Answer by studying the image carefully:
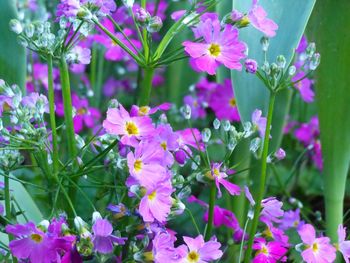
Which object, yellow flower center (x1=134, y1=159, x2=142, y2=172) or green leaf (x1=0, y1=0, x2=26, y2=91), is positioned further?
green leaf (x1=0, y1=0, x2=26, y2=91)

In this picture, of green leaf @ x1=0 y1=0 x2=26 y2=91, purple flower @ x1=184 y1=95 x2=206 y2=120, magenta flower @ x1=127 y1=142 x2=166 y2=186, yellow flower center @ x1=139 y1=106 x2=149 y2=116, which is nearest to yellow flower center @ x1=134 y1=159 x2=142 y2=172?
magenta flower @ x1=127 y1=142 x2=166 y2=186

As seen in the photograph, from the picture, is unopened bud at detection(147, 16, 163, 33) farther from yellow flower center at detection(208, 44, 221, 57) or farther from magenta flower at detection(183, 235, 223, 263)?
magenta flower at detection(183, 235, 223, 263)

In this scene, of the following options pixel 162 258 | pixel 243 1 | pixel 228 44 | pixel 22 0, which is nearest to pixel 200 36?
pixel 228 44

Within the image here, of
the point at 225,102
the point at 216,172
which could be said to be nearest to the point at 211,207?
the point at 216,172

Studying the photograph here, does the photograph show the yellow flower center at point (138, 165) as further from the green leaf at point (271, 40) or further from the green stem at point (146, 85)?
the green leaf at point (271, 40)

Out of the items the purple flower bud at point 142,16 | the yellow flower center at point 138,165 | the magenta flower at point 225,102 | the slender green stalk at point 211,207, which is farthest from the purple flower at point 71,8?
the magenta flower at point 225,102

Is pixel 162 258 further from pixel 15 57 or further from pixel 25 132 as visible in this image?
pixel 15 57
